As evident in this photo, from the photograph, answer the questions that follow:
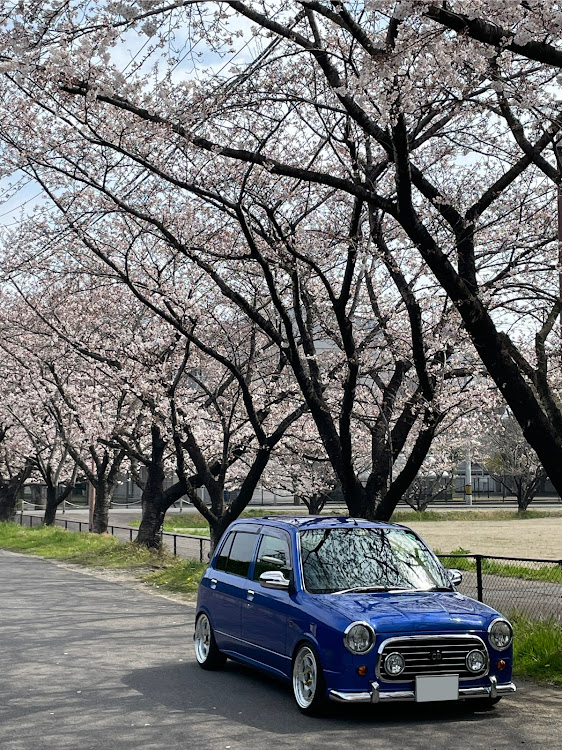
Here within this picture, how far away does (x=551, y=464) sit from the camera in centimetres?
974

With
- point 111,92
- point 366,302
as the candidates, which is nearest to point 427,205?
point 366,302

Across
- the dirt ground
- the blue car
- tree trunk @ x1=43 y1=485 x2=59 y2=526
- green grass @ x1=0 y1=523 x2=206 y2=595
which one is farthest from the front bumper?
tree trunk @ x1=43 y1=485 x2=59 y2=526

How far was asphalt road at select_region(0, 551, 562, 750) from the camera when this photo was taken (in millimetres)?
6992

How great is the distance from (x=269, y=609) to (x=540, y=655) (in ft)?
10.7

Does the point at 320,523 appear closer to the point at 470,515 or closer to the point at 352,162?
the point at 352,162

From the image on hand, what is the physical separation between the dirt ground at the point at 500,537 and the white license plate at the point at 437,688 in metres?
19.3

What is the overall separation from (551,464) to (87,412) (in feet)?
63.5

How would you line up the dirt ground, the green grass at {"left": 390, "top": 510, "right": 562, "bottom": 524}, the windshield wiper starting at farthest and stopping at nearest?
the green grass at {"left": 390, "top": 510, "right": 562, "bottom": 524} → the dirt ground → the windshield wiper

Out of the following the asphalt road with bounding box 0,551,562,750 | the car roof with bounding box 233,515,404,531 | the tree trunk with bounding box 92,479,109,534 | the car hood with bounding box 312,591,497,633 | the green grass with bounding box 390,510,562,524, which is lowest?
the asphalt road with bounding box 0,551,562,750

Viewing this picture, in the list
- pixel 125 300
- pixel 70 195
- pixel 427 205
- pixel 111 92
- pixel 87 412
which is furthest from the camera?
pixel 87 412

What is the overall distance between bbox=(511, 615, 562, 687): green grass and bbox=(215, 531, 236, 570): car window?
3168 millimetres

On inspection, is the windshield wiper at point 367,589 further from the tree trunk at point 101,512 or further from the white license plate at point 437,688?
the tree trunk at point 101,512

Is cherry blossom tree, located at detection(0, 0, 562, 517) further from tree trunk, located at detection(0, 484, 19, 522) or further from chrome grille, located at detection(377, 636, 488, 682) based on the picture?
tree trunk, located at detection(0, 484, 19, 522)

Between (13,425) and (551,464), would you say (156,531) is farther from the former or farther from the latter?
(551,464)
